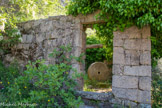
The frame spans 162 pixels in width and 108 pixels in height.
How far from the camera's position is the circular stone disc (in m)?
7.73

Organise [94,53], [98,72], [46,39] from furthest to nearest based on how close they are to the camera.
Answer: [94,53], [98,72], [46,39]

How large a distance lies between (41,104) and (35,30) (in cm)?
278

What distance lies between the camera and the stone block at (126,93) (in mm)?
3525

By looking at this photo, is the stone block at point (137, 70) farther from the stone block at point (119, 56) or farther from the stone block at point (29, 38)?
the stone block at point (29, 38)

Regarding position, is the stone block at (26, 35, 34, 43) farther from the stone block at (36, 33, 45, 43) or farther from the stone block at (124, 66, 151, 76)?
the stone block at (124, 66, 151, 76)

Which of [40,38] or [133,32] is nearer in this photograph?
[133,32]

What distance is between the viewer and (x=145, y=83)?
11.3ft

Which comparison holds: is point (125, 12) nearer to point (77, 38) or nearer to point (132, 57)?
point (132, 57)

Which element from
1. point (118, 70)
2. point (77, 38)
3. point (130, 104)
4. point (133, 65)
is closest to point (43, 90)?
point (77, 38)

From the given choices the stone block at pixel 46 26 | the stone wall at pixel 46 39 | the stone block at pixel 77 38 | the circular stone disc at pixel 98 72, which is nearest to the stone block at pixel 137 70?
the stone wall at pixel 46 39

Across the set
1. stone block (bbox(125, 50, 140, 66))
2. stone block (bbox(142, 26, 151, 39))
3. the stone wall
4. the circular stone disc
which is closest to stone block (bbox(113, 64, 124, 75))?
stone block (bbox(125, 50, 140, 66))

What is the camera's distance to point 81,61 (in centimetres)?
421

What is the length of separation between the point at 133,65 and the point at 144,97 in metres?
0.77

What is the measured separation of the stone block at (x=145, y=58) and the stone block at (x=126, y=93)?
27.4 inches
